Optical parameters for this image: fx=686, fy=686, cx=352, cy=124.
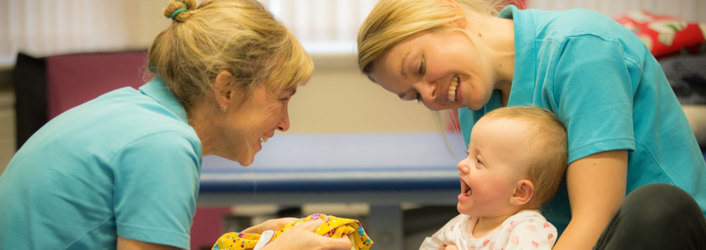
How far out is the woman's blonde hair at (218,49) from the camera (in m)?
Answer: 1.35

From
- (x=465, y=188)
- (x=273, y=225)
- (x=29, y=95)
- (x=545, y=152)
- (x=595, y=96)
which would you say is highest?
(x=595, y=96)

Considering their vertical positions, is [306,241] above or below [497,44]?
below

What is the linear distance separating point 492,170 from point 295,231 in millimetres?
412

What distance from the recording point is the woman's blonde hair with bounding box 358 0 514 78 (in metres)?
1.55

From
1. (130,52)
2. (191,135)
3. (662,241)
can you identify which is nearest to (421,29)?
(191,135)

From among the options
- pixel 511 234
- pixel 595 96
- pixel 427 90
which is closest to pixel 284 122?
pixel 427 90

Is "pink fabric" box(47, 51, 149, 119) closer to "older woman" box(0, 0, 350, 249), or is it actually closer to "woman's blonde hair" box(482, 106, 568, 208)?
"older woman" box(0, 0, 350, 249)

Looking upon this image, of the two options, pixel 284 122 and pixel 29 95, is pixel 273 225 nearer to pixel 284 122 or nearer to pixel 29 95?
pixel 284 122

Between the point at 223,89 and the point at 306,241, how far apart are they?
1.18ft

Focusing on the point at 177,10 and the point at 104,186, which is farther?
the point at 177,10

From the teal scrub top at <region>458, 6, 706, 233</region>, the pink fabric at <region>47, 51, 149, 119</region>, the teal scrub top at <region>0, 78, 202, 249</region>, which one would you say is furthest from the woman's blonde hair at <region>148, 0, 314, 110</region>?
the pink fabric at <region>47, 51, 149, 119</region>

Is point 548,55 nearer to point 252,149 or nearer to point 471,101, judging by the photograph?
point 471,101

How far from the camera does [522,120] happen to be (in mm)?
1372

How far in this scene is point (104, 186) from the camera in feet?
3.79
